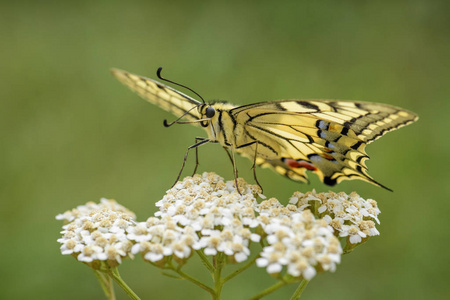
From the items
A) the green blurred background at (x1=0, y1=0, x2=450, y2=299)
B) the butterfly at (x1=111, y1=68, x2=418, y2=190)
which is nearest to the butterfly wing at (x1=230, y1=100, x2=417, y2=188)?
the butterfly at (x1=111, y1=68, x2=418, y2=190)

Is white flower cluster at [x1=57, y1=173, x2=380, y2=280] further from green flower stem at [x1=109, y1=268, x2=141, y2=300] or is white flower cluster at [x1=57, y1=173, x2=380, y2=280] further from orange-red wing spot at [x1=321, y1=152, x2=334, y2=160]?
orange-red wing spot at [x1=321, y1=152, x2=334, y2=160]

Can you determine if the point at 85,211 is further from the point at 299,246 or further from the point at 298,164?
the point at 299,246

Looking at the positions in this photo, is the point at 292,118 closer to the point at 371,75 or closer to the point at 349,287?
the point at 349,287

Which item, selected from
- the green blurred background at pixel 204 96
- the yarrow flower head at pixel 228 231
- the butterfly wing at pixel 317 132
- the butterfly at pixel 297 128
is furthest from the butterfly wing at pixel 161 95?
the green blurred background at pixel 204 96

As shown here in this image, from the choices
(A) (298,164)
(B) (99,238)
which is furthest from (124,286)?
(A) (298,164)

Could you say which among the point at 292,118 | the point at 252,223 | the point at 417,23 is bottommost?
the point at 252,223

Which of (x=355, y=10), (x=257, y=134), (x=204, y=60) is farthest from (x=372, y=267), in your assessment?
(x=355, y=10)
